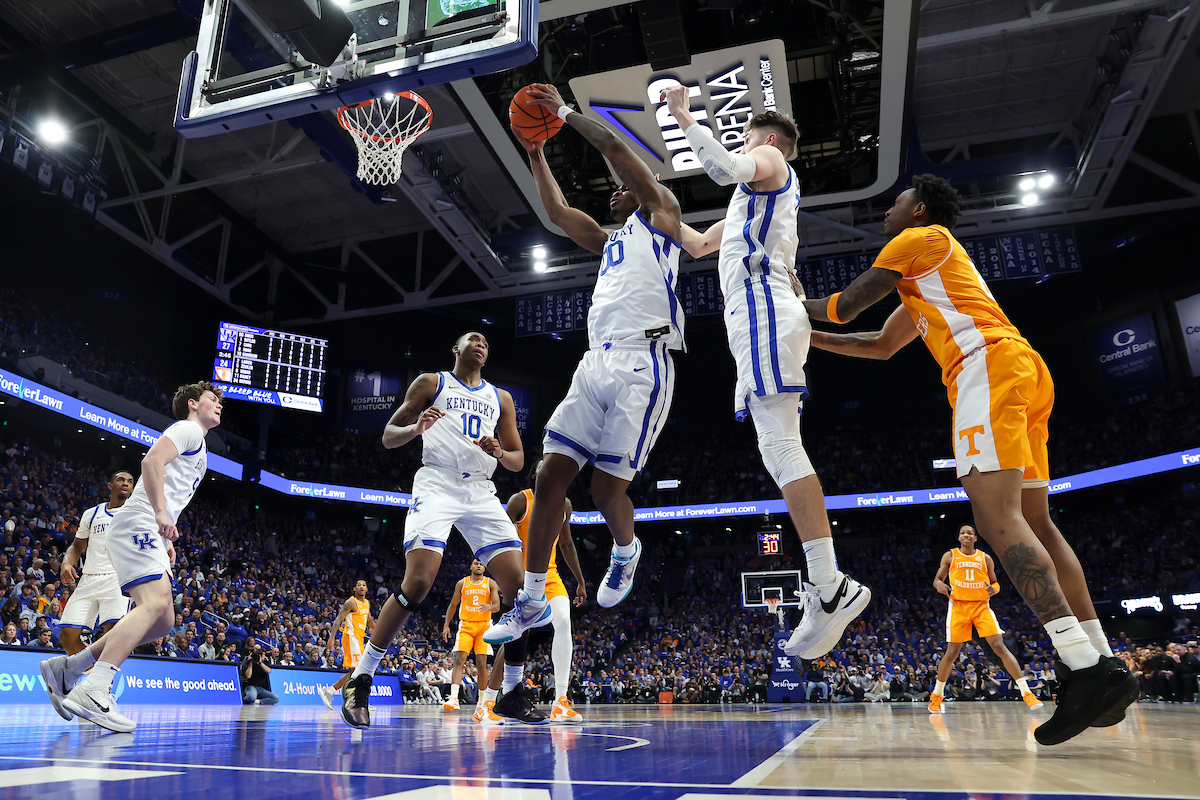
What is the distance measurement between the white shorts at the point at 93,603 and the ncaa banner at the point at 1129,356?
2585 centimetres

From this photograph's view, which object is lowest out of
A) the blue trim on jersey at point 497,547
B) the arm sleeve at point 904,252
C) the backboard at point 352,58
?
the blue trim on jersey at point 497,547

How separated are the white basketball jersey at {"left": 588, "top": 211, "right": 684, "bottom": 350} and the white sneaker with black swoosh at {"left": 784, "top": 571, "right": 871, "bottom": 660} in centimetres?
131

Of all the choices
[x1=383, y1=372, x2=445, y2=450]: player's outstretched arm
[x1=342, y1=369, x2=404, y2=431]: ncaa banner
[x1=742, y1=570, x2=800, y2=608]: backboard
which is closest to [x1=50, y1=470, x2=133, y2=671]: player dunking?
[x1=383, y1=372, x2=445, y2=450]: player's outstretched arm

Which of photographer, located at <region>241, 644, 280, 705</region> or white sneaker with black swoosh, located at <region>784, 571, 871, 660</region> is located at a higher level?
white sneaker with black swoosh, located at <region>784, 571, 871, 660</region>

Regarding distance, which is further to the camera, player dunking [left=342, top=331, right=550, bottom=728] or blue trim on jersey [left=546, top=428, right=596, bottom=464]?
player dunking [left=342, top=331, right=550, bottom=728]

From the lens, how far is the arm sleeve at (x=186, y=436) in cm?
459

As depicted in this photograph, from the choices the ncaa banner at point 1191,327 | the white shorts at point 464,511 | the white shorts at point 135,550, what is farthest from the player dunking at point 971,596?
the ncaa banner at point 1191,327

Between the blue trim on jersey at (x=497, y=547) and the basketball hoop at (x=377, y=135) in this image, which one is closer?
the blue trim on jersey at (x=497, y=547)

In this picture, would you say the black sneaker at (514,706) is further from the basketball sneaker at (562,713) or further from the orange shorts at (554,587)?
the orange shorts at (554,587)

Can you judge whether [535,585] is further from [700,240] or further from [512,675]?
[700,240]

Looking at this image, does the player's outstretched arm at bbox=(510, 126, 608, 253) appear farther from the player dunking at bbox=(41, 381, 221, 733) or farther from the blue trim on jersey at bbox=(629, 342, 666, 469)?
the player dunking at bbox=(41, 381, 221, 733)

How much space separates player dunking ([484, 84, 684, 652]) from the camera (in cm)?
358

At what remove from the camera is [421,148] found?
660 inches

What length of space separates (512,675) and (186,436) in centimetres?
246
